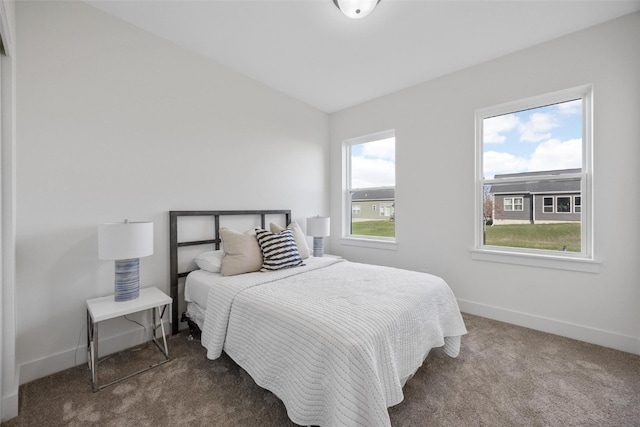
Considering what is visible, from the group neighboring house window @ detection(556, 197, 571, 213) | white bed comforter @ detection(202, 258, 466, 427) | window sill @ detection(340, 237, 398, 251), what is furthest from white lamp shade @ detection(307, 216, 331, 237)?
neighboring house window @ detection(556, 197, 571, 213)

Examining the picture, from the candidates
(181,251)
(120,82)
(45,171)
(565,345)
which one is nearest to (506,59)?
(565,345)

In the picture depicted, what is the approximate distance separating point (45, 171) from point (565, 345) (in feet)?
13.7

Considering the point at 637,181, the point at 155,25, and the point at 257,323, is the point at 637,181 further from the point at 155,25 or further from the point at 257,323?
the point at 155,25

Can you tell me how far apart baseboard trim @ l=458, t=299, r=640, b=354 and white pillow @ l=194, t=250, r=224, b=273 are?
8.41 ft

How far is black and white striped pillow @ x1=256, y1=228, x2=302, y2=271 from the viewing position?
236 cm

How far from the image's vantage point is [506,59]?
2.55 meters

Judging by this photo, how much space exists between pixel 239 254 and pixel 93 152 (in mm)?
Result: 1338

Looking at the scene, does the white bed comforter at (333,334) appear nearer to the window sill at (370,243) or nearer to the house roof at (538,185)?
the window sill at (370,243)

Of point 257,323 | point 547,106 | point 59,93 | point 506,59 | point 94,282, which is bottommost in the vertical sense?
point 257,323

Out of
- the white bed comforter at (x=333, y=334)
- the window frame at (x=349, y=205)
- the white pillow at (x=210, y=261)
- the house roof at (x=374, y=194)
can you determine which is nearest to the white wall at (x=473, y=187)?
the window frame at (x=349, y=205)

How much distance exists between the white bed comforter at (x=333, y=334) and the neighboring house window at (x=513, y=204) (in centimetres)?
132

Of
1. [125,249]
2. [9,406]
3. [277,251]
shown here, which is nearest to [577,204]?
[277,251]

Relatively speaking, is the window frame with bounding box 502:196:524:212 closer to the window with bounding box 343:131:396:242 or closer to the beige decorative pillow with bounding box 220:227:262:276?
the window with bounding box 343:131:396:242

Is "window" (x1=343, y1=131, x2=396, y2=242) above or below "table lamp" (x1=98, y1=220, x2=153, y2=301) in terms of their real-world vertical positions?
above
